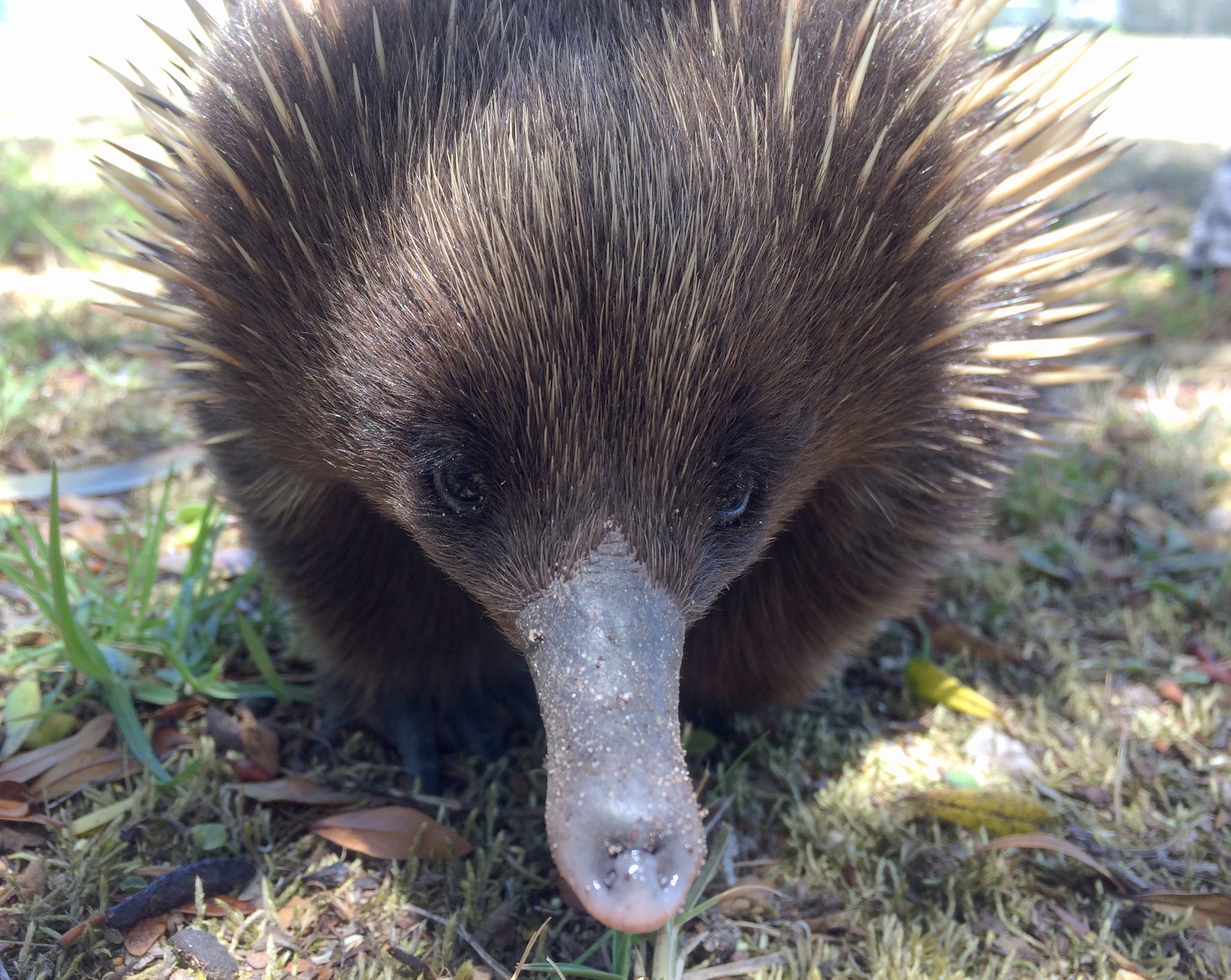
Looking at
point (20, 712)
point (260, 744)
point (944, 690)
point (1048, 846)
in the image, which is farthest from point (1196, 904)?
point (20, 712)

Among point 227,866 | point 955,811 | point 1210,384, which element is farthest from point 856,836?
point 1210,384

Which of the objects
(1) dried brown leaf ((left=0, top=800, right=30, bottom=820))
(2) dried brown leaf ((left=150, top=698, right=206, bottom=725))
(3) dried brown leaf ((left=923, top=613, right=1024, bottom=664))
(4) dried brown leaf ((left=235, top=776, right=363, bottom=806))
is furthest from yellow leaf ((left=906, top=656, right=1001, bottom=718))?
(1) dried brown leaf ((left=0, top=800, right=30, bottom=820))

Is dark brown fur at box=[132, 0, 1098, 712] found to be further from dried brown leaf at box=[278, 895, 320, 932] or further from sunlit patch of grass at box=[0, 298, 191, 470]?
sunlit patch of grass at box=[0, 298, 191, 470]

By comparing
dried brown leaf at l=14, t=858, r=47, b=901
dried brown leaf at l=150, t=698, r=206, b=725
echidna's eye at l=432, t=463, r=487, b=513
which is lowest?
dried brown leaf at l=14, t=858, r=47, b=901

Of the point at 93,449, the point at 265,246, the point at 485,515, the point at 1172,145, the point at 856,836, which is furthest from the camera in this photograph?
the point at 1172,145

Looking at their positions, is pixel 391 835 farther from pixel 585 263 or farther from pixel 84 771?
pixel 585 263

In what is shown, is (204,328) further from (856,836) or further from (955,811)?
(955,811)
